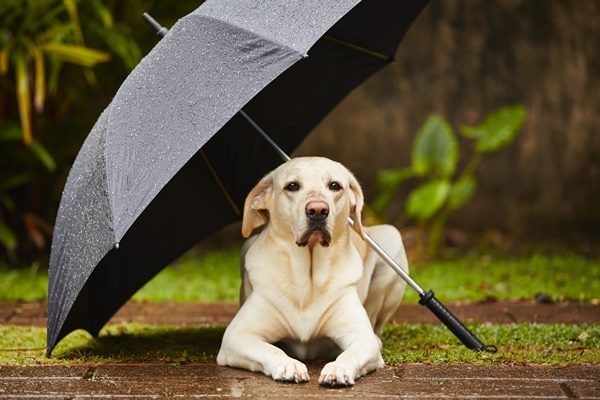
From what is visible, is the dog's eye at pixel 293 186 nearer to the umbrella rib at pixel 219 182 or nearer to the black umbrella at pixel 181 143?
the black umbrella at pixel 181 143

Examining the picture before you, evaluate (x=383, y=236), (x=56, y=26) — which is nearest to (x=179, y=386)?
(x=383, y=236)

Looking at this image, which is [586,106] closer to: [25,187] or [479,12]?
[479,12]

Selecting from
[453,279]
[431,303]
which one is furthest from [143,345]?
[453,279]

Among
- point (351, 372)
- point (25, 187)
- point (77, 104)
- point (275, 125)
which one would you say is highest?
point (275, 125)

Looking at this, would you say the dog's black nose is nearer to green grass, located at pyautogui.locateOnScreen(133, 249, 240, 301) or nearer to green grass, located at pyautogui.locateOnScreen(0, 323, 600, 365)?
green grass, located at pyautogui.locateOnScreen(0, 323, 600, 365)

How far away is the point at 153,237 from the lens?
4914mm

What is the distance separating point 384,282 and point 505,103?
495cm

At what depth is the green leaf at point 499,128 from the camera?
8555 mm

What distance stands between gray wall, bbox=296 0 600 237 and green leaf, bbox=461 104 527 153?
82 centimetres

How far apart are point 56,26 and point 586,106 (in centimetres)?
513

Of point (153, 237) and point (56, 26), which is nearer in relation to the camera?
point (153, 237)

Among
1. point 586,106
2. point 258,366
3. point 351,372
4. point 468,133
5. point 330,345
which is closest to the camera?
point 351,372

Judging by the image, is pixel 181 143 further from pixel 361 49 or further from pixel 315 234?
pixel 361 49

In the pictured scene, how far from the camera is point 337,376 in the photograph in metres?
3.79
